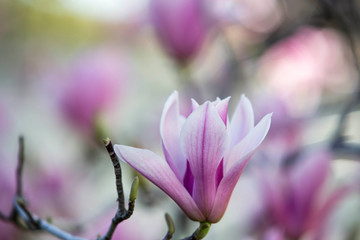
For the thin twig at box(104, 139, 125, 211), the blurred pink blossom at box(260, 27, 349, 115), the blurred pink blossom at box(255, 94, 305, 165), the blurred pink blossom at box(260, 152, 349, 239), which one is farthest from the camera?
the blurred pink blossom at box(260, 27, 349, 115)

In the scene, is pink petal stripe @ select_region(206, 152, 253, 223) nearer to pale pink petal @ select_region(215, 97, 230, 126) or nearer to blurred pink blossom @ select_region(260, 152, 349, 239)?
pale pink petal @ select_region(215, 97, 230, 126)

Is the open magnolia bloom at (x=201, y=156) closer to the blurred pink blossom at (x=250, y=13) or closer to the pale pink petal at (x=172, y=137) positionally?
the pale pink petal at (x=172, y=137)

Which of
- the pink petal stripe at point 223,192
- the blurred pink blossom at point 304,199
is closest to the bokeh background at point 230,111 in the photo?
the blurred pink blossom at point 304,199

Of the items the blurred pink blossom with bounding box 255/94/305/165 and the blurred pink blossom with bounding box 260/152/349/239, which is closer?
the blurred pink blossom with bounding box 260/152/349/239

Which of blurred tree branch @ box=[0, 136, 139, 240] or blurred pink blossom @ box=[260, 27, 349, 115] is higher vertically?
blurred tree branch @ box=[0, 136, 139, 240]

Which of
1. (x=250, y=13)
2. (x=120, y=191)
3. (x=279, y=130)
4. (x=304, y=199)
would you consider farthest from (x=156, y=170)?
(x=250, y=13)

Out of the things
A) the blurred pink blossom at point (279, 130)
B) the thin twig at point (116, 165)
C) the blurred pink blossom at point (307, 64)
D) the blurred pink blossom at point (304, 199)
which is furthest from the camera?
the blurred pink blossom at point (307, 64)

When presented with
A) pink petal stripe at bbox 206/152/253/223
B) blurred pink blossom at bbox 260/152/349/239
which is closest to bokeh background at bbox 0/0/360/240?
blurred pink blossom at bbox 260/152/349/239

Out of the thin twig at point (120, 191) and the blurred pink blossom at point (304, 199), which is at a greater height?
the thin twig at point (120, 191)
